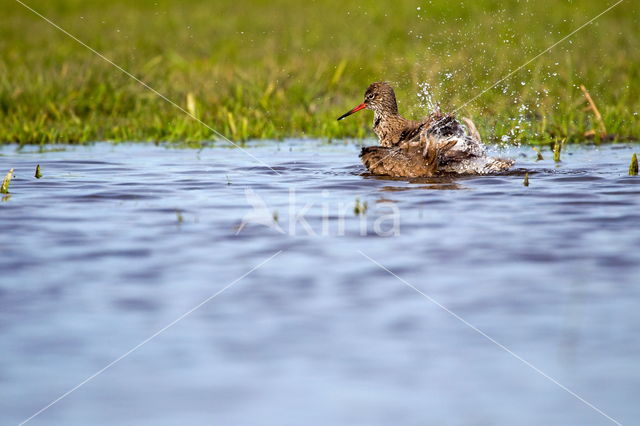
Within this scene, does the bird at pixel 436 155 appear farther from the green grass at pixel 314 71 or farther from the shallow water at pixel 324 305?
the green grass at pixel 314 71

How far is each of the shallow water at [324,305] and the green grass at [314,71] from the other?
13.9ft

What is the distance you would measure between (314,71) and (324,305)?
10.9 m

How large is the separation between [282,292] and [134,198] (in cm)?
322

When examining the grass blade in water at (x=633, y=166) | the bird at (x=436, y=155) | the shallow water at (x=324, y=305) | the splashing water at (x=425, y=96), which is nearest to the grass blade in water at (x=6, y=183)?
the shallow water at (x=324, y=305)

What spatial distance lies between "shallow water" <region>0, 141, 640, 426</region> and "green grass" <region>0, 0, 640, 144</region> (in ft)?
13.9

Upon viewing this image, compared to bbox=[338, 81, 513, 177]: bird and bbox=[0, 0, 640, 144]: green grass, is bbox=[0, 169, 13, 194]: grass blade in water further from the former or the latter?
bbox=[0, 0, 640, 144]: green grass

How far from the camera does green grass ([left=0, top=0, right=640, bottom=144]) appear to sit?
12.1 m

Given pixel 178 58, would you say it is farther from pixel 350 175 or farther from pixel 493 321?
pixel 493 321

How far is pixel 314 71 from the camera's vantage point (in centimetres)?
1515

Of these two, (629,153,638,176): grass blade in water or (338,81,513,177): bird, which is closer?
(629,153,638,176): grass blade in water

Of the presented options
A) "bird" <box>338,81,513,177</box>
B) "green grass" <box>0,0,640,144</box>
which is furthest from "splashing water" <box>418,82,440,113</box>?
"bird" <box>338,81,513,177</box>

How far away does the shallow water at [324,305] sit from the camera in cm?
353

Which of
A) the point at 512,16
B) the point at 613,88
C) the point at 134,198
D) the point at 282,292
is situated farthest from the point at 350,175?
the point at 512,16

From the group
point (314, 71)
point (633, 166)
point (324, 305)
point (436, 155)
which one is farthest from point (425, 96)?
point (324, 305)
